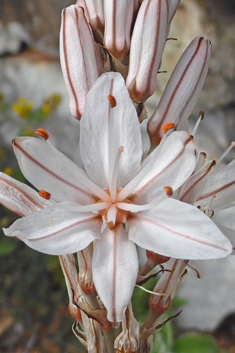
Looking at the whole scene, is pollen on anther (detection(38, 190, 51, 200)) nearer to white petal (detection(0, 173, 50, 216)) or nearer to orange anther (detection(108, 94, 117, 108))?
white petal (detection(0, 173, 50, 216))

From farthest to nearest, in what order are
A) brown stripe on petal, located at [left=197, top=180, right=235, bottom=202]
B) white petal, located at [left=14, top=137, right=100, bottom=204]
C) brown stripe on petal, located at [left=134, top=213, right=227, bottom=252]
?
brown stripe on petal, located at [left=197, top=180, right=235, bottom=202], white petal, located at [left=14, top=137, right=100, bottom=204], brown stripe on petal, located at [left=134, top=213, right=227, bottom=252]

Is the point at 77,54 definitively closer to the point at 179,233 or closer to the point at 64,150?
the point at 179,233

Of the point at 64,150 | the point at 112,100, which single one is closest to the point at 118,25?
the point at 112,100

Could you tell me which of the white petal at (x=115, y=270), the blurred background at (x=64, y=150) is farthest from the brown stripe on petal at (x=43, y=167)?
the blurred background at (x=64, y=150)

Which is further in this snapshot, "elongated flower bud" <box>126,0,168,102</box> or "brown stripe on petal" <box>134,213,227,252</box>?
"elongated flower bud" <box>126,0,168,102</box>

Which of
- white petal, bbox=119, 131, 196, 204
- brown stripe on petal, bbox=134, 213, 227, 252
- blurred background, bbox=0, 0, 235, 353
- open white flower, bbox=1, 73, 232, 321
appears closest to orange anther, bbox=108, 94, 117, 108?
open white flower, bbox=1, 73, 232, 321

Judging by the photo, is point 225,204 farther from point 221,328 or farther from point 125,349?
point 221,328
